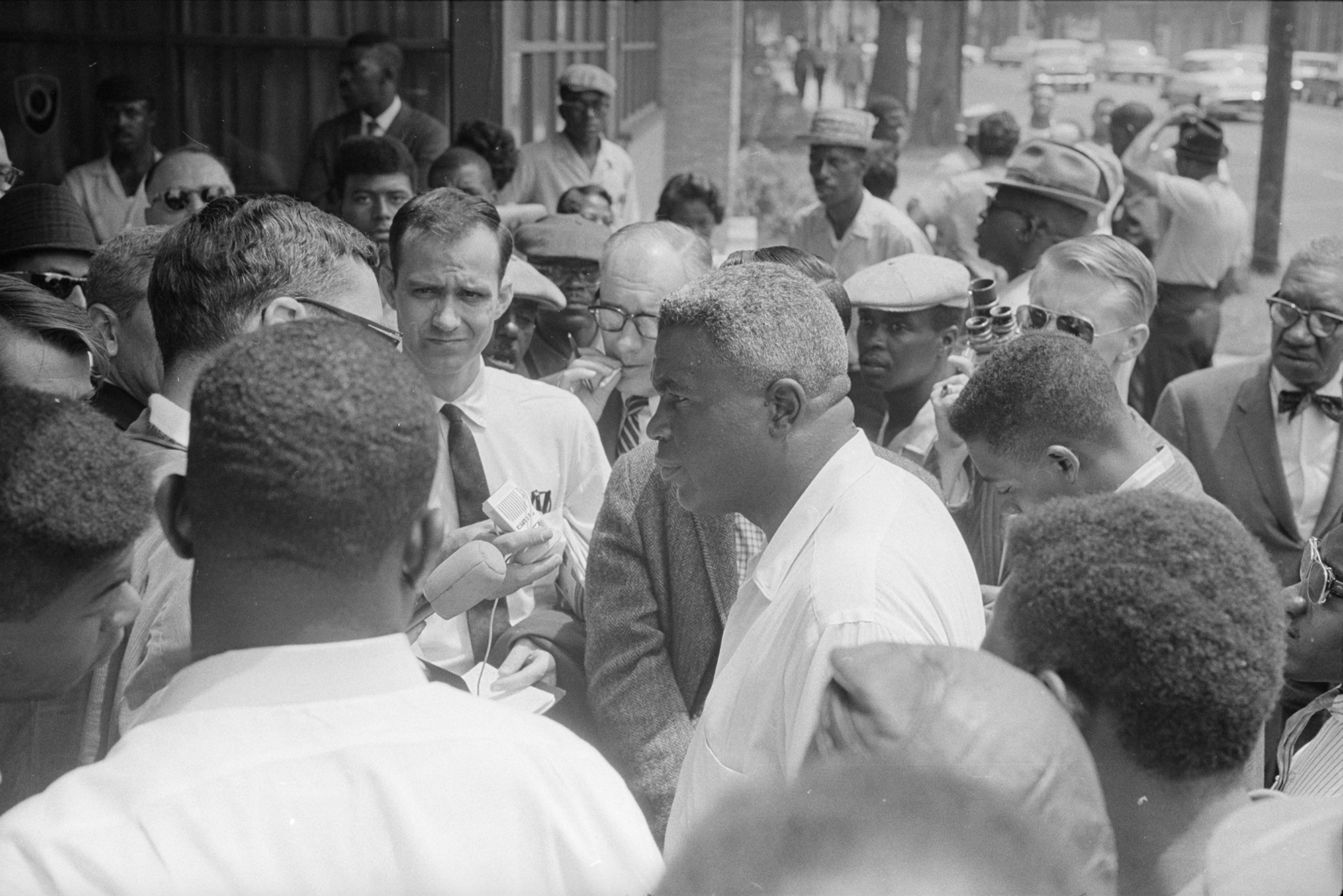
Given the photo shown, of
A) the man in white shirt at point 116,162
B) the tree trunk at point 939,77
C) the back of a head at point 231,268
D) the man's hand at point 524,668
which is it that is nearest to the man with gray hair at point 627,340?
the man's hand at point 524,668

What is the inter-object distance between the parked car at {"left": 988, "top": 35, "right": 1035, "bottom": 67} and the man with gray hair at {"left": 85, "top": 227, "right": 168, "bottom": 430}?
31.5 metres

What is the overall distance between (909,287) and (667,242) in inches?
32.2

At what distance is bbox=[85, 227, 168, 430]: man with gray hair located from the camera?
3.54m

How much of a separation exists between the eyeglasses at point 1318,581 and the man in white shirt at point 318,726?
7.33 ft

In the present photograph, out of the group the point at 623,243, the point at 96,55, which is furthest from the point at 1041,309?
the point at 96,55

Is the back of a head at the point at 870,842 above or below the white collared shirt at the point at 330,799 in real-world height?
above

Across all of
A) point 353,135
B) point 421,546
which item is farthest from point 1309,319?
point 353,135

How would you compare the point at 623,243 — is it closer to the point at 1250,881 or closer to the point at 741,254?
the point at 741,254

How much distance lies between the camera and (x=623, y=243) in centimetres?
480

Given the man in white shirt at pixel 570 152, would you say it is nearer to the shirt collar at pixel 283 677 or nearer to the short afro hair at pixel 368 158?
the short afro hair at pixel 368 158

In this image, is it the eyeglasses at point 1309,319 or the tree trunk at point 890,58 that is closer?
the eyeglasses at point 1309,319

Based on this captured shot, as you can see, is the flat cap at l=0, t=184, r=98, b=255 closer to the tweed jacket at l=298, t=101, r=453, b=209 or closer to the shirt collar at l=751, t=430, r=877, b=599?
the tweed jacket at l=298, t=101, r=453, b=209

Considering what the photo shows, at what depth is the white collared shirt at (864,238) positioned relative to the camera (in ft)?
23.3

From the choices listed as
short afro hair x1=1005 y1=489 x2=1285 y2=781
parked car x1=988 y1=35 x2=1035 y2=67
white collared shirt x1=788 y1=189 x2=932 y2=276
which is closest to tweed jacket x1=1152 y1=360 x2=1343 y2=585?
white collared shirt x1=788 y1=189 x2=932 y2=276
